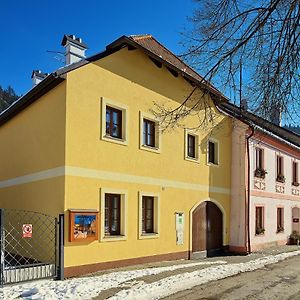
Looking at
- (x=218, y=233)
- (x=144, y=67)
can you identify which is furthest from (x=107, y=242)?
(x=218, y=233)

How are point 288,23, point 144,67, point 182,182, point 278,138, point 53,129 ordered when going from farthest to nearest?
point 278,138
point 182,182
point 144,67
point 53,129
point 288,23

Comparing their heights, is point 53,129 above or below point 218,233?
above

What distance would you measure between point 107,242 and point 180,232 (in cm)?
389

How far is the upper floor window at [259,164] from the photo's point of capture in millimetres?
19281

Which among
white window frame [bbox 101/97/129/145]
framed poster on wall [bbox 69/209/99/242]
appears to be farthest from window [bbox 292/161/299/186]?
framed poster on wall [bbox 69/209/99/242]

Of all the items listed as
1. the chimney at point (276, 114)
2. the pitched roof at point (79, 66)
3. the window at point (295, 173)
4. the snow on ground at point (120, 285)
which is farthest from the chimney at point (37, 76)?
the window at point (295, 173)

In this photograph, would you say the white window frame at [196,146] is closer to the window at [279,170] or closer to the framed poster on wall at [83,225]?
the framed poster on wall at [83,225]

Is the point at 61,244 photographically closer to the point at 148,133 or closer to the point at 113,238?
the point at 113,238

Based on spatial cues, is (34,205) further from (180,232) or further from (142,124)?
(180,232)

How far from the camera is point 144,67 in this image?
14031 mm

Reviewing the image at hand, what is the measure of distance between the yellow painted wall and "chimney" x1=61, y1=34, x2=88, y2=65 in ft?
5.50

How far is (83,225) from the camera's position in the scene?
10930mm

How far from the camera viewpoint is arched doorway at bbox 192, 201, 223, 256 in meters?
16.0

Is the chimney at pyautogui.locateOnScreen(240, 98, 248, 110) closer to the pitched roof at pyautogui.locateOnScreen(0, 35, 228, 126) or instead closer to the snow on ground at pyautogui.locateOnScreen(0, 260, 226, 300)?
the pitched roof at pyautogui.locateOnScreen(0, 35, 228, 126)
